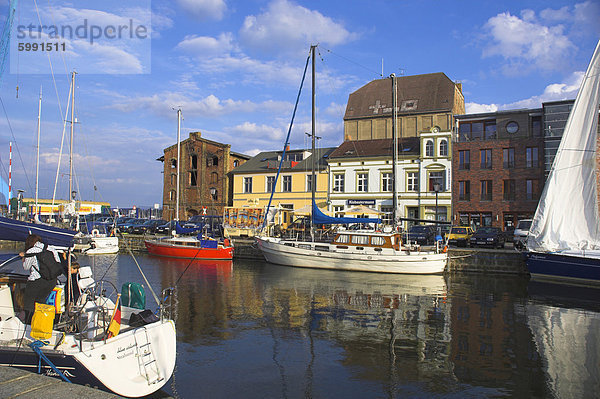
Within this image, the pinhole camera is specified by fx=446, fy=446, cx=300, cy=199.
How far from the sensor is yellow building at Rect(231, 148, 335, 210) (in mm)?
52541

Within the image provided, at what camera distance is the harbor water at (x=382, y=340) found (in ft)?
32.5

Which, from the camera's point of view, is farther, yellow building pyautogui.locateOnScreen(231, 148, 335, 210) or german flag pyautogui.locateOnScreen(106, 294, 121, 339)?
yellow building pyautogui.locateOnScreen(231, 148, 335, 210)

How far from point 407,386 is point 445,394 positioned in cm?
82

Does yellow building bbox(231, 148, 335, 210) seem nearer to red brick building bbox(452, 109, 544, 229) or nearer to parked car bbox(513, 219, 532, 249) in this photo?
red brick building bbox(452, 109, 544, 229)

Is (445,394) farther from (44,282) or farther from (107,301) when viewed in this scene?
(44,282)

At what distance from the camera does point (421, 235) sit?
3706 centimetres

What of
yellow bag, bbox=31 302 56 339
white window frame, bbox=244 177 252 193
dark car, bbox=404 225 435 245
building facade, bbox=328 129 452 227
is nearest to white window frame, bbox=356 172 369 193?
building facade, bbox=328 129 452 227

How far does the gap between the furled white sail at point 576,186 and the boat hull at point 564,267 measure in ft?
1.73

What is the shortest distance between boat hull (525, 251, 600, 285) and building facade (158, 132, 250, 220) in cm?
4110

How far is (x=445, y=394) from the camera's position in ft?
30.9

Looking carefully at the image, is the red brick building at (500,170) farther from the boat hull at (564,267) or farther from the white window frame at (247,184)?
the white window frame at (247,184)

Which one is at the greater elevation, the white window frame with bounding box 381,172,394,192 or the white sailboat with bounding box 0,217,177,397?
the white window frame with bounding box 381,172,394,192

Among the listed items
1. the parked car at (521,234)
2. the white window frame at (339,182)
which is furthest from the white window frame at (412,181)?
the parked car at (521,234)

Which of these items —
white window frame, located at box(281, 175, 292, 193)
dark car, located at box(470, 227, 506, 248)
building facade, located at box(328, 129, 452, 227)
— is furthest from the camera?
white window frame, located at box(281, 175, 292, 193)
